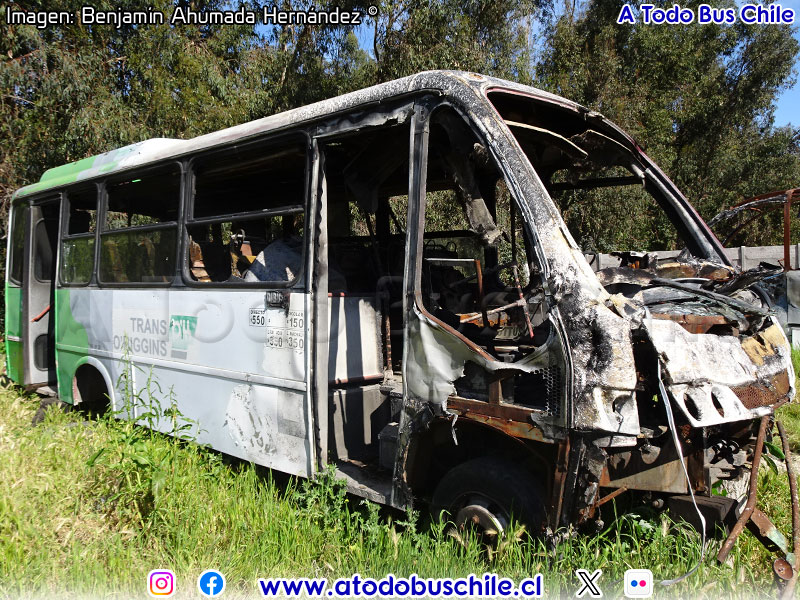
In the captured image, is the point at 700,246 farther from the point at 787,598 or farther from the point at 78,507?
the point at 78,507

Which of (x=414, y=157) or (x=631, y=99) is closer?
(x=414, y=157)

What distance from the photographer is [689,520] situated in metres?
3.02

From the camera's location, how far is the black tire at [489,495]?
3.04m

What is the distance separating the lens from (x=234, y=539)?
12.1 ft

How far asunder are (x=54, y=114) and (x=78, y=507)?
10805 mm

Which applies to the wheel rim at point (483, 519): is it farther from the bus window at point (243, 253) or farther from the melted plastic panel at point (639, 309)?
the bus window at point (243, 253)

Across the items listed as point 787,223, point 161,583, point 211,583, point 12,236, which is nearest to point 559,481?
point 211,583

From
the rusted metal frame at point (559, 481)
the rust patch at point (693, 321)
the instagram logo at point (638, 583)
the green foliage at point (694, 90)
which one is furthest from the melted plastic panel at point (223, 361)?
the green foliage at point (694, 90)

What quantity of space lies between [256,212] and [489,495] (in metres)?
2.43

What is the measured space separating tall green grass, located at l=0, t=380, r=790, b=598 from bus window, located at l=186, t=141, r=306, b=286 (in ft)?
4.66

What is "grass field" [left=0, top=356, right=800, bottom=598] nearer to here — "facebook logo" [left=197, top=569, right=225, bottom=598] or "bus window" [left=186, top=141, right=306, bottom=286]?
"facebook logo" [left=197, top=569, right=225, bottom=598]

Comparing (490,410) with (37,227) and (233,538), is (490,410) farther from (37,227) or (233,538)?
(37,227)

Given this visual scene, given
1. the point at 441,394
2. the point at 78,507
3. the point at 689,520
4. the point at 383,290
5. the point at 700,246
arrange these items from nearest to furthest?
the point at 689,520 → the point at 441,394 → the point at 78,507 → the point at 700,246 → the point at 383,290

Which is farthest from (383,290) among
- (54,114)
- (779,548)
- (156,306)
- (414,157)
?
(54,114)
